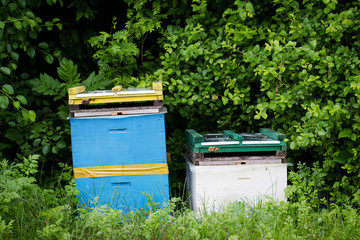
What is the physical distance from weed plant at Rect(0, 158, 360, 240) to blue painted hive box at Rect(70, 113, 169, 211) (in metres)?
0.13

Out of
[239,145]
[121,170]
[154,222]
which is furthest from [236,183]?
[121,170]

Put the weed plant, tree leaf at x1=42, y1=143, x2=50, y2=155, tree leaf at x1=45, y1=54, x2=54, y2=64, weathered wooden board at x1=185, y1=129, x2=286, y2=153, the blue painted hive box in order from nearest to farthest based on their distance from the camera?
the weed plant < the blue painted hive box < weathered wooden board at x1=185, y1=129, x2=286, y2=153 < tree leaf at x1=42, y1=143, x2=50, y2=155 < tree leaf at x1=45, y1=54, x2=54, y2=64

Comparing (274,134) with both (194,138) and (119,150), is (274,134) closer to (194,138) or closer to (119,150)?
(194,138)

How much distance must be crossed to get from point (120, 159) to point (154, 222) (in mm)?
656

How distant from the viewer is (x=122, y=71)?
13.3 feet

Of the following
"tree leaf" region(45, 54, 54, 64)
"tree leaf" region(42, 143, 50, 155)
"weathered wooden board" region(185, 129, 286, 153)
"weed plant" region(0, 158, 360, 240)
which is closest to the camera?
"weed plant" region(0, 158, 360, 240)

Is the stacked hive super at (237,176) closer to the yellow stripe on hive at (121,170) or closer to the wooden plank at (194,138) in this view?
the wooden plank at (194,138)

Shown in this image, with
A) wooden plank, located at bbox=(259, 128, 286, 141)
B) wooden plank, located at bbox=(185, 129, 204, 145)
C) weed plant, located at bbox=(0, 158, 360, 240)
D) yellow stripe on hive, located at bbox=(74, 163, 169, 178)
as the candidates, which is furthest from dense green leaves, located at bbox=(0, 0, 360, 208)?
yellow stripe on hive, located at bbox=(74, 163, 169, 178)

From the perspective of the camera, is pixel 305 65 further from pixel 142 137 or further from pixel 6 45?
pixel 6 45

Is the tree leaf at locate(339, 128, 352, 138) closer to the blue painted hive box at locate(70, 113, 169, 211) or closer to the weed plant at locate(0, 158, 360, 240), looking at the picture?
the weed plant at locate(0, 158, 360, 240)

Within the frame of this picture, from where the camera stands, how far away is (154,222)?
2.69m

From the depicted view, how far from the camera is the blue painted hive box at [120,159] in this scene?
3.09 meters

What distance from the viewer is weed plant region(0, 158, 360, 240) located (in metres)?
2.67

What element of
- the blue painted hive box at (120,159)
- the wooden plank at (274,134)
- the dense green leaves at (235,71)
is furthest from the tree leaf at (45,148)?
the wooden plank at (274,134)
